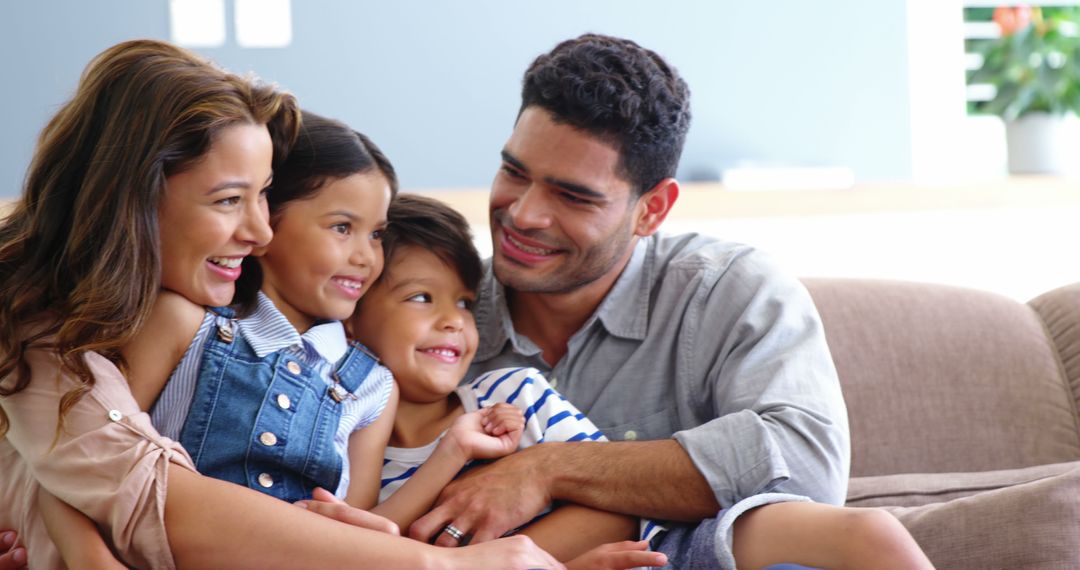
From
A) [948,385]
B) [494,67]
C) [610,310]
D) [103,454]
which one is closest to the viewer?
[103,454]

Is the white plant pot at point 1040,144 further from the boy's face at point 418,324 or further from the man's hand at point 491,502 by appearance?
the man's hand at point 491,502

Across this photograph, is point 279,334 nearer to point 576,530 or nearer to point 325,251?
point 325,251

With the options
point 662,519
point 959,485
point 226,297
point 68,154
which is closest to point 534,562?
point 662,519

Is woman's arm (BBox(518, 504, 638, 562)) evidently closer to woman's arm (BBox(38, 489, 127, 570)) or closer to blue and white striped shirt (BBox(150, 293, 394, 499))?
blue and white striped shirt (BBox(150, 293, 394, 499))

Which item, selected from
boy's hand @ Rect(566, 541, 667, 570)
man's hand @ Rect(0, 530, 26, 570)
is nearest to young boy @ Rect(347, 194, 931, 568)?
boy's hand @ Rect(566, 541, 667, 570)

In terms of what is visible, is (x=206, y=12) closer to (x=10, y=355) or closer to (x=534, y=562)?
(x=10, y=355)

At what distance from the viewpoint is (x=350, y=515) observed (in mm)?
1564

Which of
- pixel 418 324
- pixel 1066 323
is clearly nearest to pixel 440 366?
pixel 418 324

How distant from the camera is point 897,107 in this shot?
3.95 m

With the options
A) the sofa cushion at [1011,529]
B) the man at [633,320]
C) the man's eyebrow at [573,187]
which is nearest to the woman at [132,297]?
the man at [633,320]

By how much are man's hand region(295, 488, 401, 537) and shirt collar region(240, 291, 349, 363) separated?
0.23 m

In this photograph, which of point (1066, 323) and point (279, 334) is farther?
point (1066, 323)

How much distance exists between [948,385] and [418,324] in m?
1.15

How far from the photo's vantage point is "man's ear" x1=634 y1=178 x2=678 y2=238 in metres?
2.17
